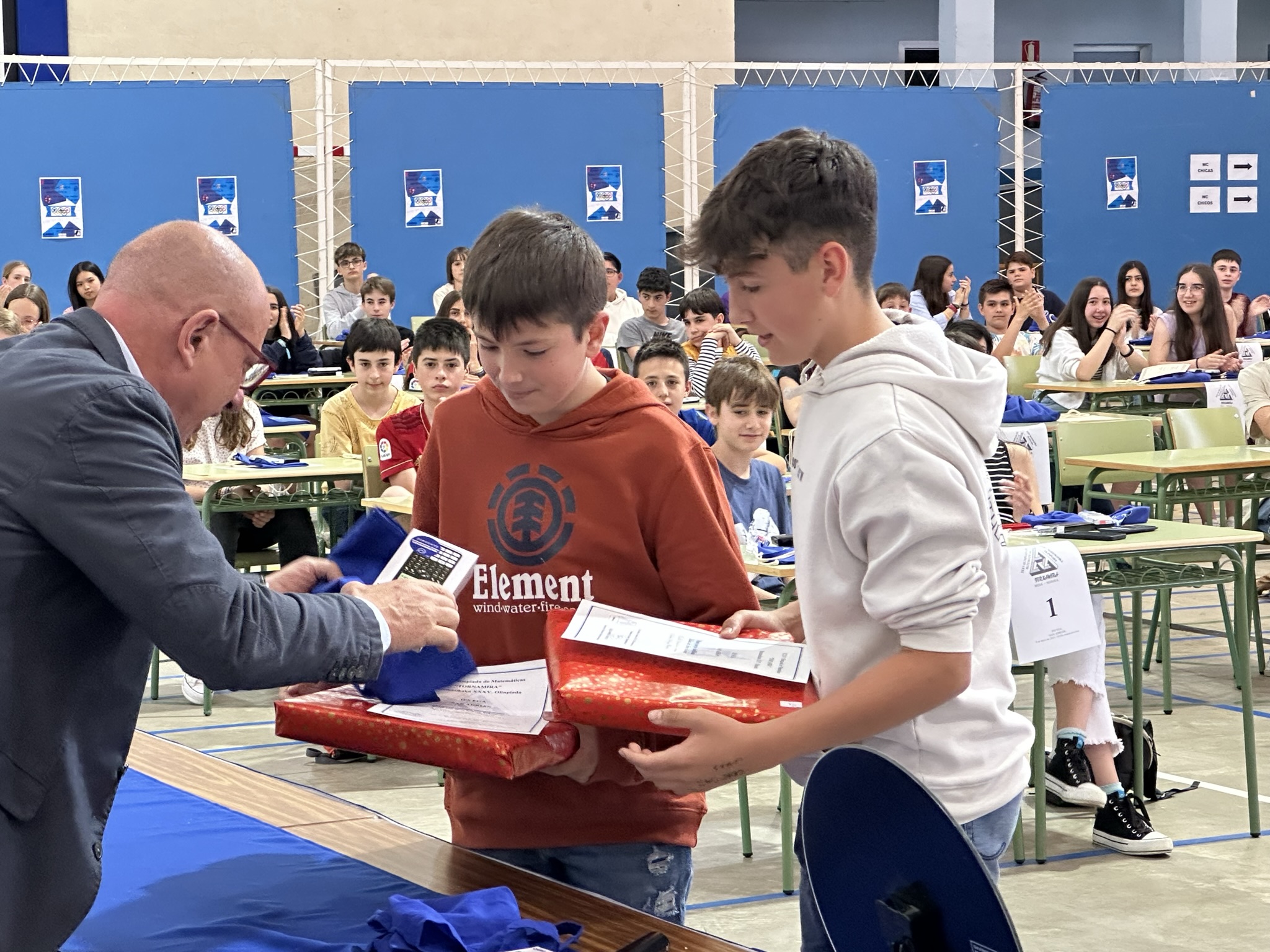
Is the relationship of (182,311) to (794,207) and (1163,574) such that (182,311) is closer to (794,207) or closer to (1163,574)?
(794,207)

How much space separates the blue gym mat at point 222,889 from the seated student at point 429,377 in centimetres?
310

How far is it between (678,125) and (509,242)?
12.8 metres

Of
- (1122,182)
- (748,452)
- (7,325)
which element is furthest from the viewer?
(1122,182)

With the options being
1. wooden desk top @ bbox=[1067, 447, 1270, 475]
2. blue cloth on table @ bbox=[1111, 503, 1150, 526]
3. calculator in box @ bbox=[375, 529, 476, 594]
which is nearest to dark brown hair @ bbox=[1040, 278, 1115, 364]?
wooden desk top @ bbox=[1067, 447, 1270, 475]

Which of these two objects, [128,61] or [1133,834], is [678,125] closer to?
[128,61]

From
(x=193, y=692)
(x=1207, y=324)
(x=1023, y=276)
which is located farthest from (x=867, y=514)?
(x=1023, y=276)

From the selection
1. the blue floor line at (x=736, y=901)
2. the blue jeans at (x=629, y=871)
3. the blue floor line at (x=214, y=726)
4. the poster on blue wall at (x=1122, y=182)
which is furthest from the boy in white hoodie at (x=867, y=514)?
the poster on blue wall at (x=1122, y=182)

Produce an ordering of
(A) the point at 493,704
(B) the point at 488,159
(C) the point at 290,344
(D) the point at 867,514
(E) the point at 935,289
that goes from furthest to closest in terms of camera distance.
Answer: (B) the point at 488,159, (E) the point at 935,289, (C) the point at 290,344, (A) the point at 493,704, (D) the point at 867,514

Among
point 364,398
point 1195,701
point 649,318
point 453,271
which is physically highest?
point 453,271

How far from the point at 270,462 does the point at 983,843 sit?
4.86 metres

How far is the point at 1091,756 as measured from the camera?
4359 mm

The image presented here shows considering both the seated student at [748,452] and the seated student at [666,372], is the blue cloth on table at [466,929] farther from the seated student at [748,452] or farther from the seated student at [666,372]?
the seated student at [666,372]

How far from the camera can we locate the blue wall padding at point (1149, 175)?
45.4 feet

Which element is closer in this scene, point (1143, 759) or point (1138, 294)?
point (1143, 759)
